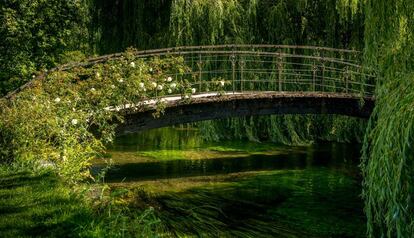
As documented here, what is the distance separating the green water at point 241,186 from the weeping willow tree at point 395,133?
245 centimetres

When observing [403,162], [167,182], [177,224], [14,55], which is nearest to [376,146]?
[403,162]

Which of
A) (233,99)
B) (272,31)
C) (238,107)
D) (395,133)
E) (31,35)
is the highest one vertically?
(272,31)

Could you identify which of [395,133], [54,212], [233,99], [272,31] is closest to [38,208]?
[54,212]

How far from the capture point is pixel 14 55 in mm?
17531

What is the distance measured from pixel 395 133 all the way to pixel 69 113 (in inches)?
220

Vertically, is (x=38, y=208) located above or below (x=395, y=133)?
Result: below

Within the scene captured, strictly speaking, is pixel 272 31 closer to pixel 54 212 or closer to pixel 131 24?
pixel 131 24

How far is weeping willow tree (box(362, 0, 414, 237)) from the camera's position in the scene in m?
5.66

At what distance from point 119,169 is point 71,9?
7.55 m

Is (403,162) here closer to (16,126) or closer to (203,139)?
(16,126)

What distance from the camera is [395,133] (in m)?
5.96

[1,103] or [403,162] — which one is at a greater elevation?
[1,103]

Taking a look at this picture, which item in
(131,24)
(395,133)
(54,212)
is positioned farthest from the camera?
(131,24)

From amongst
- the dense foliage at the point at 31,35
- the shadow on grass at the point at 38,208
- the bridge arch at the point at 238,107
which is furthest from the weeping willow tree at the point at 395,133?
the dense foliage at the point at 31,35
